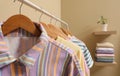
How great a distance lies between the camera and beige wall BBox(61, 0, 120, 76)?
7.22ft

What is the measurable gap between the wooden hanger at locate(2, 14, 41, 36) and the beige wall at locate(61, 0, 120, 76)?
169 cm

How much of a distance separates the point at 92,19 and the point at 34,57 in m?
1.82

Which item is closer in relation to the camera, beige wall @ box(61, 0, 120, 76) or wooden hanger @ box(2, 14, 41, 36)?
wooden hanger @ box(2, 14, 41, 36)

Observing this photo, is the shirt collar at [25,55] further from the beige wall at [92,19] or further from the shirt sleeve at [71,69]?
the beige wall at [92,19]

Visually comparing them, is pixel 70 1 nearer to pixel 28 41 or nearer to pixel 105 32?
pixel 105 32

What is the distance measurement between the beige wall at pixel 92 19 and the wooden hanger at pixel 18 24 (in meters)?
1.69

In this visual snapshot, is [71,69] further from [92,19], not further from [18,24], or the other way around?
[92,19]

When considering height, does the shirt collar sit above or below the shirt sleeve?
above

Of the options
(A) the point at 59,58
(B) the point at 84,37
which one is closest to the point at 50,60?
(A) the point at 59,58

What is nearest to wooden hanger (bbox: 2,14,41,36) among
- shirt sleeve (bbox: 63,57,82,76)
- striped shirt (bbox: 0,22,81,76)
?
striped shirt (bbox: 0,22,81,76)

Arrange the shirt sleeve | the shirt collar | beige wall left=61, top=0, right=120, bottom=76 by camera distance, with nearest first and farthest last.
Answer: the shirt collar, the shirt sleeve, beige wall left=61, top=0, right=120, bottom=76

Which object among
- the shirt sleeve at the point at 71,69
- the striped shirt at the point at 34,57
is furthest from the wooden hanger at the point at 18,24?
the shirt sleeve at the point at 71,69

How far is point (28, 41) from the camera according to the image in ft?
2.14

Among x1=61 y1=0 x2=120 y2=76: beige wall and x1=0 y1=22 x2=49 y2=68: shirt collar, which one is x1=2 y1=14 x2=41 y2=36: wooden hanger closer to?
x1=0 y1=22 x2=49 y2=68: shirt collar
